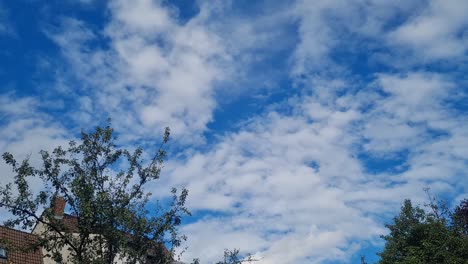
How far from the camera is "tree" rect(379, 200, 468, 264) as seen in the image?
37.5 meters

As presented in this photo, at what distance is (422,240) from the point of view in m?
40.7

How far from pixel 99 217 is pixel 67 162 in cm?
350

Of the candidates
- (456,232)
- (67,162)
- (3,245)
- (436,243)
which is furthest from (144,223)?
(456,232)

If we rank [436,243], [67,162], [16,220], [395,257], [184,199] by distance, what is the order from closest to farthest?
[16,220], [67,162], [184,199], [436,243], [395,257]

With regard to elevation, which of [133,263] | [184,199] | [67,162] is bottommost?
[133,263]

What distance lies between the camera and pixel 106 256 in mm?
20406

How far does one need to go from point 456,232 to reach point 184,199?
1202 inches

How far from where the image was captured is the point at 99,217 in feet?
66.4

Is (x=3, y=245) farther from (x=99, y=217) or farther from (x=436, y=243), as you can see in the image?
(x=436, y=243)

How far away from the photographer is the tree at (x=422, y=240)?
3753 cm

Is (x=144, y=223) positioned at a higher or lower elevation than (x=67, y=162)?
lower

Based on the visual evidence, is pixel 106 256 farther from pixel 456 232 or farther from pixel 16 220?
pixel 456 232

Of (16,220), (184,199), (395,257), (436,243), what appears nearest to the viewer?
(16,220)

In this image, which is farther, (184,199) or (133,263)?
(184,199)
